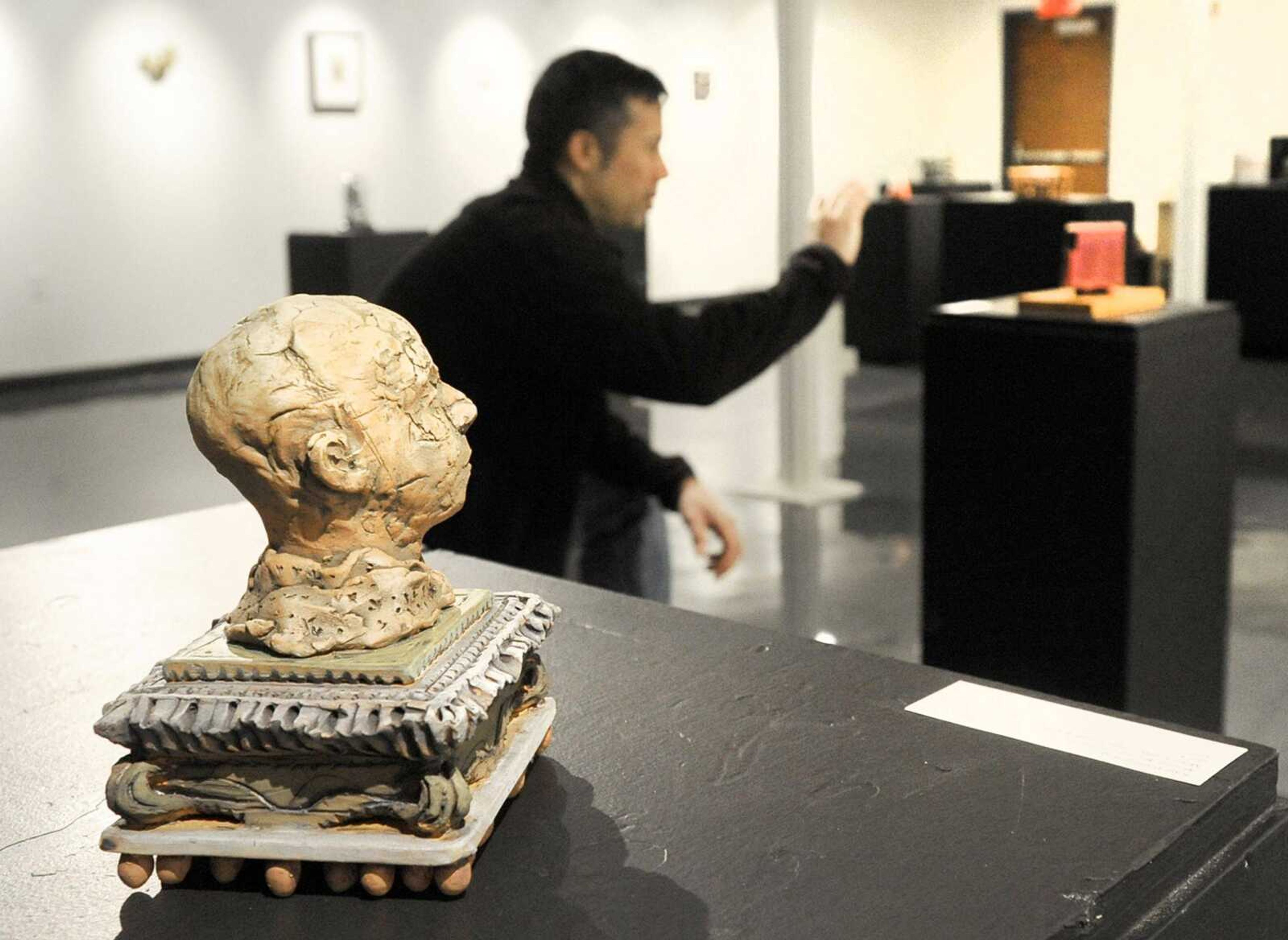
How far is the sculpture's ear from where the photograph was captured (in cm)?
118

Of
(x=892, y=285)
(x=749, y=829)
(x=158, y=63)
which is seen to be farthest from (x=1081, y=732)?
(x=158, y=63)

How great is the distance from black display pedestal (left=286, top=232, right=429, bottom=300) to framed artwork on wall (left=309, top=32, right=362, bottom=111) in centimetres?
192

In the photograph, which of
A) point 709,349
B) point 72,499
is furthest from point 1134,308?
point 72,499

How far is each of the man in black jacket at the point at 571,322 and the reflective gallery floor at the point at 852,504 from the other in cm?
101

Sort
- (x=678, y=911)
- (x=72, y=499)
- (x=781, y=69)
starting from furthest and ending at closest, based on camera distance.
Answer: (x=72, y=499), (x=781, y=69), (x=678, y=911)

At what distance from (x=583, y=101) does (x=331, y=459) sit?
1.69 m

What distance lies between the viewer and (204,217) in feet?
32.9

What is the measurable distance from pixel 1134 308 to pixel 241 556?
77.4 inches

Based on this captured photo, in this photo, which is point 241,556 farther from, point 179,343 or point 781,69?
point 179,343

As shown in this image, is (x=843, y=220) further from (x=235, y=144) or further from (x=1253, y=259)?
(x=235, y=144)

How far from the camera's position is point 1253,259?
6062 mm

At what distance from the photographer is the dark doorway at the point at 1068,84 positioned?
4.55 meters

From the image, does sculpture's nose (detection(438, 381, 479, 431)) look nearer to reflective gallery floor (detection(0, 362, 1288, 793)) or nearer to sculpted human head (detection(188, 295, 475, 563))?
sculpted human head (detection(188, 295, 475, 563))

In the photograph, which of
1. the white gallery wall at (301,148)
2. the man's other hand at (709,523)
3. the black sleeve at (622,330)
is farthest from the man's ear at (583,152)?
the white gallery wall at (301,148)
